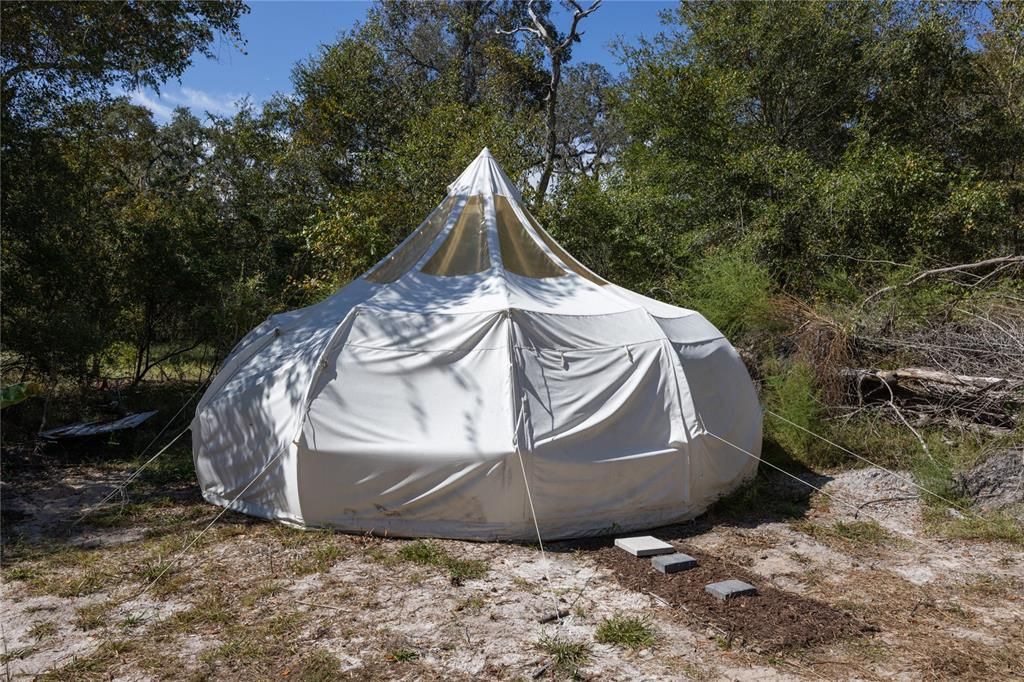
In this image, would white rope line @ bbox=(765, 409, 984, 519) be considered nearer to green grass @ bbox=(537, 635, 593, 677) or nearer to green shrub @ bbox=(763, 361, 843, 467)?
green shrub @ bbox=(763, 361, 843, 467)

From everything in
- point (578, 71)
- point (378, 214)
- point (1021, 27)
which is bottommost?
point (378, 214)

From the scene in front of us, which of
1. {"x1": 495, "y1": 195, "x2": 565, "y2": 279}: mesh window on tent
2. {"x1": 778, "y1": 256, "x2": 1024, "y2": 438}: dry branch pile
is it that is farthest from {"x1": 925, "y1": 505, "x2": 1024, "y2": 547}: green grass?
{"x1": 495, "y1": 195, "x2": 565, "y2": 279}: mesh window on tent

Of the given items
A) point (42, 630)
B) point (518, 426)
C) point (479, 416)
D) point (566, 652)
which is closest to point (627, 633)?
point (566, 652)

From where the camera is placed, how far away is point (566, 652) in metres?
3.49

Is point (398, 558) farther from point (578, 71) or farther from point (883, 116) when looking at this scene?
point (578, 71)

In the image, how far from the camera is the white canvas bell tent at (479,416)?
16.4 feet

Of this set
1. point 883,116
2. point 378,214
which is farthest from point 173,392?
point 883,116

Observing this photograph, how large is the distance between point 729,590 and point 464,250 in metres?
3.72

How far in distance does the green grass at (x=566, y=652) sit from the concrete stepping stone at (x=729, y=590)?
0.89 metres

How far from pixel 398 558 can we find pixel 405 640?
1.06 m

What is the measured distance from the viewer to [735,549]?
5.00m

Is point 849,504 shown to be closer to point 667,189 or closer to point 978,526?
point 978,526

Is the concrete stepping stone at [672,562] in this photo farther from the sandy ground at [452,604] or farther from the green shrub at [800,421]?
the green shrub at [800,421]

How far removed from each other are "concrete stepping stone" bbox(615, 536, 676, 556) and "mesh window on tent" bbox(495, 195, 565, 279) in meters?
2.56
